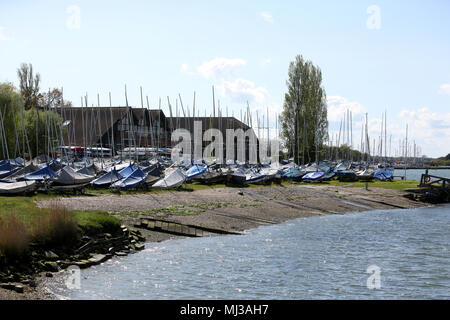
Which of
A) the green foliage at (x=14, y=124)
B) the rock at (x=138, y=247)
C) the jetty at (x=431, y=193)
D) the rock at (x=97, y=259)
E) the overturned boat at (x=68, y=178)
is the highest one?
the green foliage at (x=14, y=124)

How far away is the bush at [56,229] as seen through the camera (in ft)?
68.5

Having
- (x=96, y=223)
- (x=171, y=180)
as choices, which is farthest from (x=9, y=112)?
(x=96, y=223)

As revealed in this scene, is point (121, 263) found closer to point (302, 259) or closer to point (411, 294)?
point (302, 259)

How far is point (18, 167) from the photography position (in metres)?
46.9

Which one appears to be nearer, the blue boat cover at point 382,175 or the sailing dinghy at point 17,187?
the sailing dinghy at point 17,187

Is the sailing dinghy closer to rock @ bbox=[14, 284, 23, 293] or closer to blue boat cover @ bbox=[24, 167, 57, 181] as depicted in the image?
blue boat cover @ bbox=[24, 167, 57, 181]

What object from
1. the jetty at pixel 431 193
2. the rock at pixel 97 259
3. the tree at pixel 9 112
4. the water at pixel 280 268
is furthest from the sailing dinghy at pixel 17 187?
the jetty at pixel 431 193

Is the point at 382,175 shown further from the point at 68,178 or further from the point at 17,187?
the point at 17,187

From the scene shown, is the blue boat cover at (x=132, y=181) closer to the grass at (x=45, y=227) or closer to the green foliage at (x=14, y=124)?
the grass at (x=45, y=227)

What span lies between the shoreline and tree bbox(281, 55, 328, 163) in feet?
105

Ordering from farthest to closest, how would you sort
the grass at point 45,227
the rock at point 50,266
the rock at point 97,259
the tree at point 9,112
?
the tree at point 9,112
the rock at point 97,259
the rock at point 50,266
the grass at point 45,227

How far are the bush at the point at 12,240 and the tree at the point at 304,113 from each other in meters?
76.1
